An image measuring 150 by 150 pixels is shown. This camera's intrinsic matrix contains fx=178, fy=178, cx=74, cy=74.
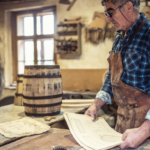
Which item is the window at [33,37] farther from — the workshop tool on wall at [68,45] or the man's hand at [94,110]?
the man's hand at [94,110]

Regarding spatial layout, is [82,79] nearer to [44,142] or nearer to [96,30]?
[96,30]

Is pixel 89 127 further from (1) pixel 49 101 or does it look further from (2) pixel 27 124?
(1) pixel 49 101

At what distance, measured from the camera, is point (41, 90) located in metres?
1.87

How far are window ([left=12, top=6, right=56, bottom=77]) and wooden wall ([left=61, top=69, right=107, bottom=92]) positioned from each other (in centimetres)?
74

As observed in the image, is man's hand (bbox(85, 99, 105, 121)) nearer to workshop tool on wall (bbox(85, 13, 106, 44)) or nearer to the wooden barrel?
the wooden barrel

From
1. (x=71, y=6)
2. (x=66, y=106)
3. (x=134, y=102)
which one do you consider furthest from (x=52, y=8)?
(x=134, y=102)

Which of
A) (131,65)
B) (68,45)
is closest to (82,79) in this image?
(68,45)

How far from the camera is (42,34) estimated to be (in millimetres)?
5656

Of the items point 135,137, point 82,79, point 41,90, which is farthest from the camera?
point 82,79

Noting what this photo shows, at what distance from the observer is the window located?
5.62 m

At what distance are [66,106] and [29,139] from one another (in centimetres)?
123

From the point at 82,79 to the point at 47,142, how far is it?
3.96 m

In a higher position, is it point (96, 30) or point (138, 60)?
point (96, 30)

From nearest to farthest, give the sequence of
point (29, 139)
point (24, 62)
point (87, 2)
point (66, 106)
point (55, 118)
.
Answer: point (29, 139), point (55, 118), point (66, 106), point (87, 2), point (24, 62)
